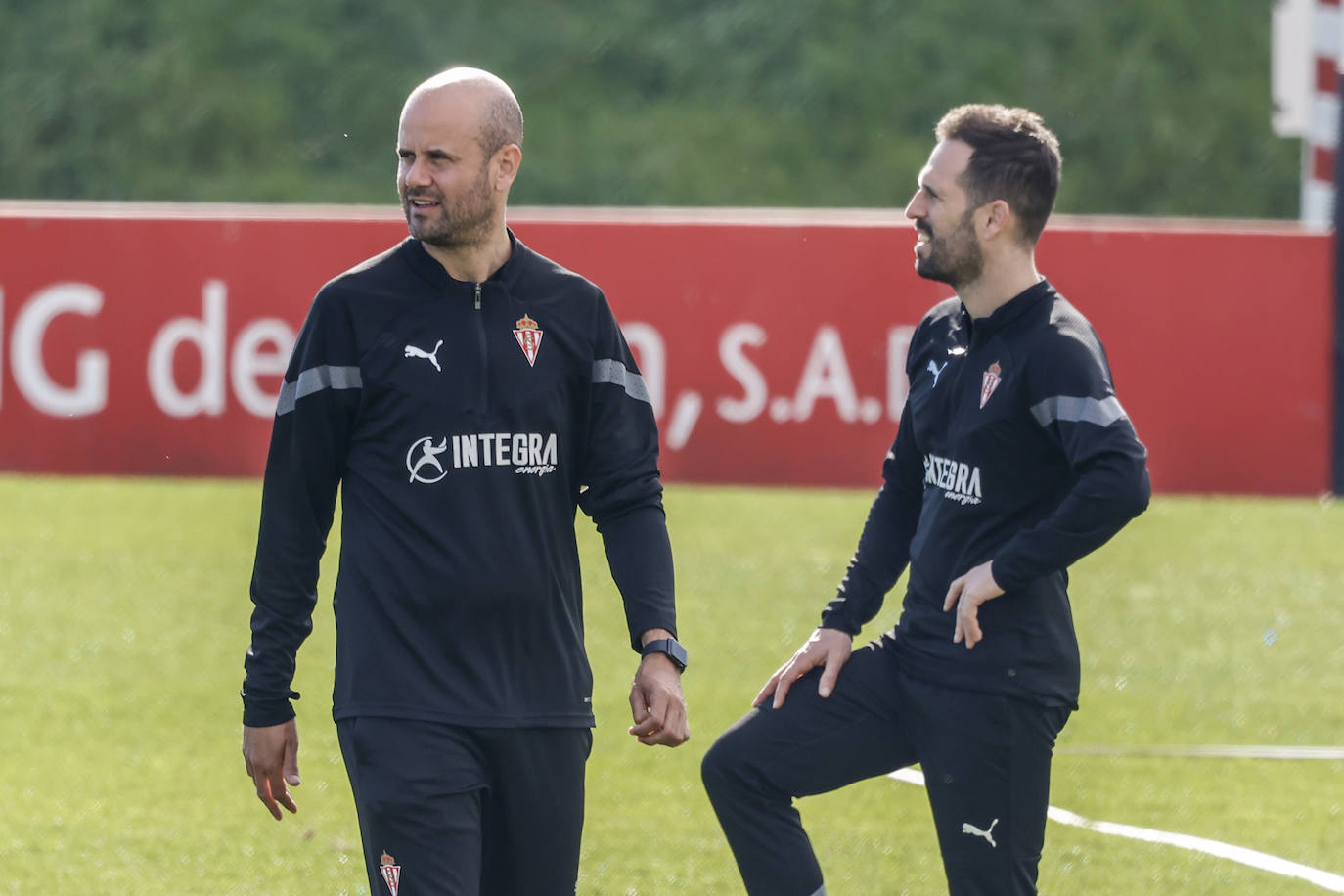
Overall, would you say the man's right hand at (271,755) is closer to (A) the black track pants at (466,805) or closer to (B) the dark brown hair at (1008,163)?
(A) the black track pants at (466,805)

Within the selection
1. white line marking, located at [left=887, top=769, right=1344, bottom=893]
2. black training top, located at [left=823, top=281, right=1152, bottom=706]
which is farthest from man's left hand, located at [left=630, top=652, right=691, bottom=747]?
white line marking, located at [left=887, top=769, right=1344, bottom=893]

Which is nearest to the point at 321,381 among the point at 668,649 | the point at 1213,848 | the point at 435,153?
the point at 435,153

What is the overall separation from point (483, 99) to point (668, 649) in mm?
1074

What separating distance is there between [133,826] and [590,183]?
749 inches

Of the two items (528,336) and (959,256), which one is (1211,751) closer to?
(959,256)

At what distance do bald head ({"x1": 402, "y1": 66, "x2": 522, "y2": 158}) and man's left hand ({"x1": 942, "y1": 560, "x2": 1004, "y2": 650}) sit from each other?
127cm

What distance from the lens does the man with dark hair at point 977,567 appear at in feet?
14.0

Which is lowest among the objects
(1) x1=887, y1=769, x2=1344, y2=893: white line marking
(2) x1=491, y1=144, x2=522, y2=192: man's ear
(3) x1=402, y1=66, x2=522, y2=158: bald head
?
(1) x1=887, y1=769, x2=1344, y2=893: white line marking

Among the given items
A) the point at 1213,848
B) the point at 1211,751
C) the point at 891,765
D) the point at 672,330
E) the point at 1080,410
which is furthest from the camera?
the point at 672,330

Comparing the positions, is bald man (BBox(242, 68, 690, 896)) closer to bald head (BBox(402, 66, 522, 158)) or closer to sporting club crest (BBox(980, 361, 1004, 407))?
bald head (BBox(402, 66, 522, 158))

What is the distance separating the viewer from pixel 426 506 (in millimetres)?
3896

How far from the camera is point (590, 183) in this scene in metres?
25.1

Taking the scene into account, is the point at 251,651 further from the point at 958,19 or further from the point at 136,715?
the point at 958,19

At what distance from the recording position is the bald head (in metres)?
3.93
